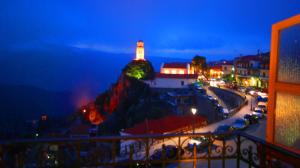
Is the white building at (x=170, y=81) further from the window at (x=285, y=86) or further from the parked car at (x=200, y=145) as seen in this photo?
the window at (x=285, y=86)

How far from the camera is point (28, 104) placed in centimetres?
9525

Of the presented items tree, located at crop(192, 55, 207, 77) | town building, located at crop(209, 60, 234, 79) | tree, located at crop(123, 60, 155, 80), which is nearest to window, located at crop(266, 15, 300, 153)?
tree, located at crop(123, 60, 155, 80)

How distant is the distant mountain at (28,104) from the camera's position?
75.8m

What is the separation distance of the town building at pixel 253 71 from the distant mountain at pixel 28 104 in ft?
136

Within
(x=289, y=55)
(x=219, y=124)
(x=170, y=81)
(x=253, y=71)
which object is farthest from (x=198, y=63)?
(x=289, y=55)

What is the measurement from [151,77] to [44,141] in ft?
151

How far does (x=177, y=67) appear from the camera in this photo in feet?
192

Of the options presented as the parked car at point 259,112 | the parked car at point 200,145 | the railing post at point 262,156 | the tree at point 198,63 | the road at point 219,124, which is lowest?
the road at point 219,124

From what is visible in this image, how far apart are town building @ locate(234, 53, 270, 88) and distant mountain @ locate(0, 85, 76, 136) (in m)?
41.4

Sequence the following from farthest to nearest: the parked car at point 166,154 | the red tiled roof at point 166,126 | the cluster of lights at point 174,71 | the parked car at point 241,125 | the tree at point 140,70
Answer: the cluster of lights at point 174,71 → the tree at point 140,70 → the parked car at point 241,125 → the red tiled roof at point 166,126 → the parked car at point 166,154

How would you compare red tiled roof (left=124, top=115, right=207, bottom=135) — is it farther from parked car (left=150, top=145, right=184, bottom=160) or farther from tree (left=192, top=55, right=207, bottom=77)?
tree (left=192, top=55, right=207, bottom=77)

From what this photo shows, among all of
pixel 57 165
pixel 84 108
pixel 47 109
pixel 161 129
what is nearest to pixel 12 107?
pixel 47 109

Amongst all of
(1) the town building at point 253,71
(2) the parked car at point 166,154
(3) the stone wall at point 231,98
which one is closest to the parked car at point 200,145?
(2) the parked car at point 166,154

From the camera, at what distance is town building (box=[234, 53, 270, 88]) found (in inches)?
2066
